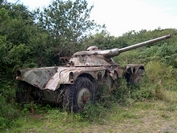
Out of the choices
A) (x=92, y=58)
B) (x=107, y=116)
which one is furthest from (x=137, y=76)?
(x=107, y=116)

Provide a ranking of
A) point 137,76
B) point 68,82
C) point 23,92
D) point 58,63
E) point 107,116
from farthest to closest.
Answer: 1. point 58,63
2. point 137,76
3. point 23,92
4. point 107,116
5. point 68,82

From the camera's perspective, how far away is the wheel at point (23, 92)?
22.4 ft

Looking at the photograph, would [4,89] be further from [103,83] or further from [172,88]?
A: [172,88]

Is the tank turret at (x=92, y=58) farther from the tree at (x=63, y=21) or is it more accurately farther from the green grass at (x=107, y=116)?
the tree at (x=63, y=21)

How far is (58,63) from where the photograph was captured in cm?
1192

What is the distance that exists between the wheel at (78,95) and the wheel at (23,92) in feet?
5.17

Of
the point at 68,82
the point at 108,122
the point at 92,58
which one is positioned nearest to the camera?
the point at 108,122

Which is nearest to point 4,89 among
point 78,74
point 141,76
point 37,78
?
point 37,78

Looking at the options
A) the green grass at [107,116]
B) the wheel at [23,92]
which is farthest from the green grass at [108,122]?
the wheel at [23,92]

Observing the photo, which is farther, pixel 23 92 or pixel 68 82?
pixel 23 92

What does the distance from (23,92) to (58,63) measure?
5.17 meters

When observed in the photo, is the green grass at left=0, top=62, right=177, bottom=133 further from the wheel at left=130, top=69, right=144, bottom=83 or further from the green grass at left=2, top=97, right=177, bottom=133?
the wheel at left=130, top=69, right=144, bottom=83

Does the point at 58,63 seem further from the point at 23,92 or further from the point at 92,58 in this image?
the point at 23,92

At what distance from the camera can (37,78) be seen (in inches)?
256
